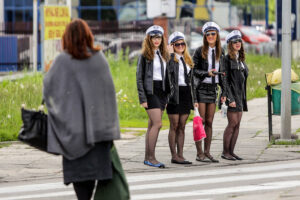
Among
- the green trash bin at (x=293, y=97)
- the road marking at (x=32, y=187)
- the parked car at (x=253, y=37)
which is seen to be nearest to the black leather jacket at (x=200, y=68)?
the green trash bin at (x=293, y=97)

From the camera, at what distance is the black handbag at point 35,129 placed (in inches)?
224

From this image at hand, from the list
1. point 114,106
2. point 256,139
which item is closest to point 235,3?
point 256,139

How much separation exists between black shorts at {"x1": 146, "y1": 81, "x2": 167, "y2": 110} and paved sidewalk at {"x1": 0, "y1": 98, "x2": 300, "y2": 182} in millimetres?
767

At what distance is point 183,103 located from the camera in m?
9.62

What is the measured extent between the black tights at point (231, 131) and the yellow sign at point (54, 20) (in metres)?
10.3

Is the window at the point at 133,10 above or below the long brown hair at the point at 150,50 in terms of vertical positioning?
above

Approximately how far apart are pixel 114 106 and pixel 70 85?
1.11ft

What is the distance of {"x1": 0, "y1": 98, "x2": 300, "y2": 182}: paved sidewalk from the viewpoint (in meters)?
9.48

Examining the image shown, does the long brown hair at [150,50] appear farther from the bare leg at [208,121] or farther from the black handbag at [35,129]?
the black handbag at [35,129]

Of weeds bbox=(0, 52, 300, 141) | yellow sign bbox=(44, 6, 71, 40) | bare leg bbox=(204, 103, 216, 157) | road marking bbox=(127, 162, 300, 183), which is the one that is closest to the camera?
road marking bbox=(127, 162, 300, 183)

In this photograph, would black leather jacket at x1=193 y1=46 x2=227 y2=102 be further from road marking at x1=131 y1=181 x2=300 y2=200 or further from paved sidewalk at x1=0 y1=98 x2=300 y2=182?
road marking at x1=131 y1=181 x2=300 y2=200

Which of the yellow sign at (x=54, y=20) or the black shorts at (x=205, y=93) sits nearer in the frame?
the black shorts at (x=205, y=93)

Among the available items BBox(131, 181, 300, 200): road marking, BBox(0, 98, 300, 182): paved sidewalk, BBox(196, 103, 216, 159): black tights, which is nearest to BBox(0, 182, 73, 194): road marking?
BBox(0, 98, 300, 182): paved sidewalk

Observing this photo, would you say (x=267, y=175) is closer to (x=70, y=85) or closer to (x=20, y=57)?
(x=70, y=85)
